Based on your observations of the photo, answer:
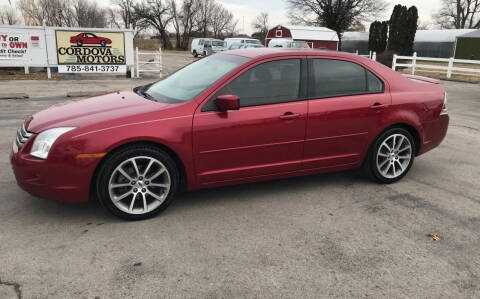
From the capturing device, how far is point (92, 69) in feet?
56.8

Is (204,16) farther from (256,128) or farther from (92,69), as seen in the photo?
(256,128)

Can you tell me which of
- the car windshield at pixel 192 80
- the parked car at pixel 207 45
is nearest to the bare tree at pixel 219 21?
the parked car at pixel 207 45

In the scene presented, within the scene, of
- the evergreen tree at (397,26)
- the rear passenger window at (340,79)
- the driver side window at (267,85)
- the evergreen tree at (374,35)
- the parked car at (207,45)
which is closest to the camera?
the driver side window at (267,85)

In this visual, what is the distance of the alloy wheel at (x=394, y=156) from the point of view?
15.9 ft

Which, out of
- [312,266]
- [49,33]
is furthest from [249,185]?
[49,33]

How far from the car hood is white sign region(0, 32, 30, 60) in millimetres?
14292

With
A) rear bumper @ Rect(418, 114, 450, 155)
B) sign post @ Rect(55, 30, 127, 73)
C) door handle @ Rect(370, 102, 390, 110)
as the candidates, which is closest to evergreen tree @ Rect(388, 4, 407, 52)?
sign post @ Rect(55, 30, 127, 73)

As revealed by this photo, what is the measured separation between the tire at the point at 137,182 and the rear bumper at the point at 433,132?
312 centimetres

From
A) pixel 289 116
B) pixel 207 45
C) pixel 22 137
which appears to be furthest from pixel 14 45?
pixel 207 45

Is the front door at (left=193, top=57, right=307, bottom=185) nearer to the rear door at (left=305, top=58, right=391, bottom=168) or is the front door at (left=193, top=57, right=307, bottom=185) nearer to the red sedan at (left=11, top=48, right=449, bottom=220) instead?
the red sedan at (left=11, top=48, right=449, bottom=220)

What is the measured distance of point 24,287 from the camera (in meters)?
2.76

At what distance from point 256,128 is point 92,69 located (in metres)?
15.1

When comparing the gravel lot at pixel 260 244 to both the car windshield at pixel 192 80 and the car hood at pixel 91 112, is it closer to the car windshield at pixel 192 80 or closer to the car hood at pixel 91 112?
the car hood at pixel 91 112

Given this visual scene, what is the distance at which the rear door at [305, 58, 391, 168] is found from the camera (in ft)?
14.4
